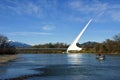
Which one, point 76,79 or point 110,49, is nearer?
point 76,79

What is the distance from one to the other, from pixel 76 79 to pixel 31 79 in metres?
4.91

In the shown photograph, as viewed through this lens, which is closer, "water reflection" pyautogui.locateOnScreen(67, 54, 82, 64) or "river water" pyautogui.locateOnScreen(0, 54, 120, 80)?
"river water" pyautogui.locateOnScreen(0, 54, 120, 80)

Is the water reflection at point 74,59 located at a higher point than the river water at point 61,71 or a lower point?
higher

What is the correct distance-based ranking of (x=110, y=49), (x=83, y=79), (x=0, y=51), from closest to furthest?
1. (x=83, y=79)
2. (x=0, y=51)
3. (x=110, y=49)

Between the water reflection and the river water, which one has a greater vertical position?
the water reflection

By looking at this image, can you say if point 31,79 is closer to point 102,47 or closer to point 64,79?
point 64,79

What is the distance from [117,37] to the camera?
177m

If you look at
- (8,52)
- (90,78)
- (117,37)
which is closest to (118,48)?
(117,37)

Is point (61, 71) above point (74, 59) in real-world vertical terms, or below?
below

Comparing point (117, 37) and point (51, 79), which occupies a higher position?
Result: point (117, 37)

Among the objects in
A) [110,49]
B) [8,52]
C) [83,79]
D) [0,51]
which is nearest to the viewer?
[83,79]

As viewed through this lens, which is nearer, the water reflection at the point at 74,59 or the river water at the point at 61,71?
the river water at the point at 61,71

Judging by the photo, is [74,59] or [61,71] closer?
[61,71]

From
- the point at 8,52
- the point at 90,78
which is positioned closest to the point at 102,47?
the point at 8,52
